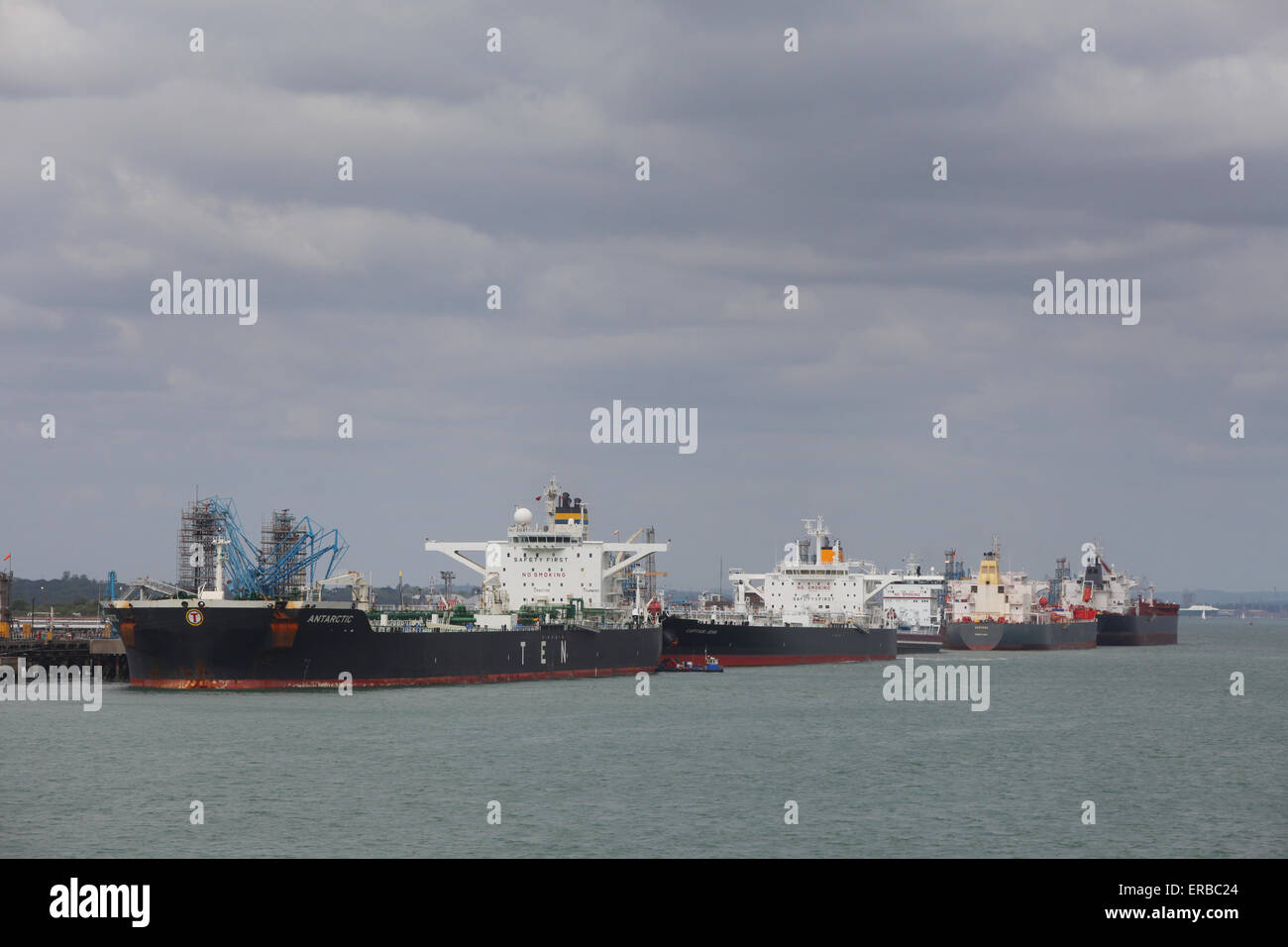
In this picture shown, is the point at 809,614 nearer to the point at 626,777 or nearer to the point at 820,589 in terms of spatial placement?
the point at 820,589

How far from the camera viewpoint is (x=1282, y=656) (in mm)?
135750

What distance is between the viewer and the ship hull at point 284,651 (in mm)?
62344

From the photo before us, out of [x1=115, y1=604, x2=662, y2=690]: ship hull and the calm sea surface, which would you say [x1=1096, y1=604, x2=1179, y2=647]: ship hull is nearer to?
the calm sea surface

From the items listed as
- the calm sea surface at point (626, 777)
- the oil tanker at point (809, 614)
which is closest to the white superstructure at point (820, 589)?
the oil tanker at point (809, 614)

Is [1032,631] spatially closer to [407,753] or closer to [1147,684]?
[1147,684]

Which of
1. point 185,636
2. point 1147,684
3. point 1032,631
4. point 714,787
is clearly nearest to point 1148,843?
point 714,787

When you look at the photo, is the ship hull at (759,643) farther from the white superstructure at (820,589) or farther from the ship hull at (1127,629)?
the ship hull at (1127,629)

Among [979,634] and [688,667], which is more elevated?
[688,667]

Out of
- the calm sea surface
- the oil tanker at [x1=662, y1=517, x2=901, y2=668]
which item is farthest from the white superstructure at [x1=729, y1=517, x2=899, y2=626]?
the calm sea surface

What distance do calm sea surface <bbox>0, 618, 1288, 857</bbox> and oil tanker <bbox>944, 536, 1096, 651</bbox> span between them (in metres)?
65.0

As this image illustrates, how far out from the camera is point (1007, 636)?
132 meters

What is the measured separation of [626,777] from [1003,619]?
100 m

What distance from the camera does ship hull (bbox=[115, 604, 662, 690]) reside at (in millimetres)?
62344

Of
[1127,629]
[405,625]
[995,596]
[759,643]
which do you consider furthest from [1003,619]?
[405,625]
